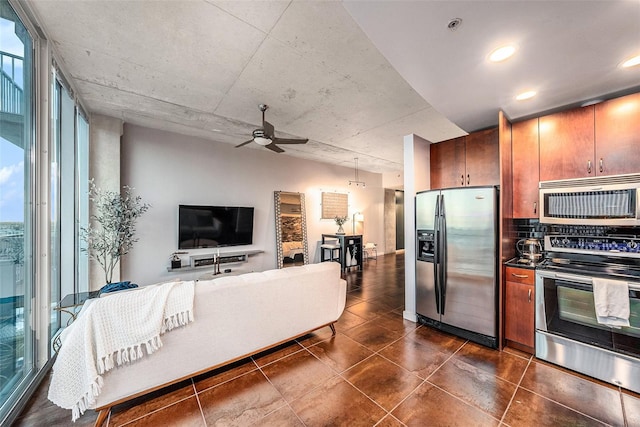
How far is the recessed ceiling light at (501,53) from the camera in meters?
1.68

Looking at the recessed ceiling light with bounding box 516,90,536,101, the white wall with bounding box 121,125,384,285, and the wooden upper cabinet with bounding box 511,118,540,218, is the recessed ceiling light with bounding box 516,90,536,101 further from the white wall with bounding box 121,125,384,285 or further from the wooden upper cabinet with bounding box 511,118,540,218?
the white wall with bounding box 121,125,384,285

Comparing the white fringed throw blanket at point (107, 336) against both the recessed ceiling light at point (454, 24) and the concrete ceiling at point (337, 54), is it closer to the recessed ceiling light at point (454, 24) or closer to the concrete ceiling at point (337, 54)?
the concrete ceiling at point (337, 54)

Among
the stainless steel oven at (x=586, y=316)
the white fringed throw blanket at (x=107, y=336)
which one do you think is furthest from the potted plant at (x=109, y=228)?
the stainless steel oven at (x=586, y=316)

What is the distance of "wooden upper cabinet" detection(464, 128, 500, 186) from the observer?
9.48 feet

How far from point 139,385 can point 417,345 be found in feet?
8.38

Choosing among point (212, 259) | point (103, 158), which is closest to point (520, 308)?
point (212, 259)

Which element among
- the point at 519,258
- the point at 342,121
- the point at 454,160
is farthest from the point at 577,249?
the point at 342,121

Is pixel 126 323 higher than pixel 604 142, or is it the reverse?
pixel 604 142

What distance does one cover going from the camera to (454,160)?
3.23 metres

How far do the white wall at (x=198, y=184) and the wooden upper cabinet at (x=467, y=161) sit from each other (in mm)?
3591

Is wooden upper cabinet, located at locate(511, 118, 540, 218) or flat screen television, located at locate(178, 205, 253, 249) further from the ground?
wooden upper cabinet, located at locate(511, 118, 540, 218)

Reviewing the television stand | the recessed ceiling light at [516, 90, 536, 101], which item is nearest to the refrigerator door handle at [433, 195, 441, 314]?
the recessed ceiling light at [516, 90, 536, 101]

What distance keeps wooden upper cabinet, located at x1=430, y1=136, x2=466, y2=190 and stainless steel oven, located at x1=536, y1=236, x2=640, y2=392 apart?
1340 millimetres

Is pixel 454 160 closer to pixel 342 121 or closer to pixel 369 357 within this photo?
pixel 342 121
